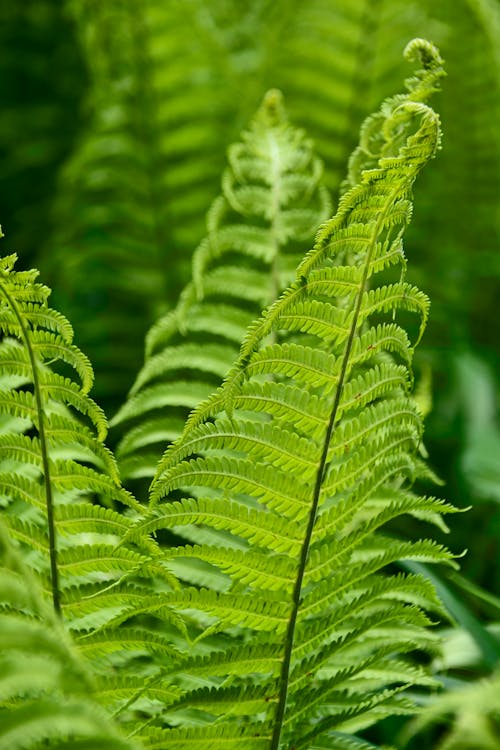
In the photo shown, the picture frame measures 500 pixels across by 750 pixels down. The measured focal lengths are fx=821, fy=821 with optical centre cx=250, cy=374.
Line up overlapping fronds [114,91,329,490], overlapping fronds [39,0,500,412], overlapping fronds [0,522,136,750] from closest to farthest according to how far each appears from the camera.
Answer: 1. overlapping fronds [0,522,136,750]
2. overlapping fronds [114,91,329,490]
3. overlapping fronds [39,0,500,412]

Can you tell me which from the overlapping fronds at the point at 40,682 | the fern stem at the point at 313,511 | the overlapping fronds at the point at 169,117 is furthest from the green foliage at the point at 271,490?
the overlapping fronds at the point at 169,117

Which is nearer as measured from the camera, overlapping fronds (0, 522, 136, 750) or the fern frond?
overlapping fronds (0, 522, 136, 750)

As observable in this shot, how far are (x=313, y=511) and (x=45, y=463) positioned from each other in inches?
7.6

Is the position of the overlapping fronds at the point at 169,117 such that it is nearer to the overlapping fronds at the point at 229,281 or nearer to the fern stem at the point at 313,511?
the overlapping fronds at the point at 229,281

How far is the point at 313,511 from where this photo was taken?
1.93 ft

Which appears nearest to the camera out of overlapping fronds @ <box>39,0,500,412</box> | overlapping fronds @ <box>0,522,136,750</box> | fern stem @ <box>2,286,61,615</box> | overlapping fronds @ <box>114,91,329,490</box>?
overlapping fronds @ <box>0,522,136,750</box>

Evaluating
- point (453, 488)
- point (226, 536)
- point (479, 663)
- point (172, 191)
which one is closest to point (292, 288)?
point (226, 536)

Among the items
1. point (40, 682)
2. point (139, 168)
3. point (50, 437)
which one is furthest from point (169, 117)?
point (40, 682)

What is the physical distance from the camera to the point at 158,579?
771 mm

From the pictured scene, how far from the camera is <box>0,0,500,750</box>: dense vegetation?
1.89ft

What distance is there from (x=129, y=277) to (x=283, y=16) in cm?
65

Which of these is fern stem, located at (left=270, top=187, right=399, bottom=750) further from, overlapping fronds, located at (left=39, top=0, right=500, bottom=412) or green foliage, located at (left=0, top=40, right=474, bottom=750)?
overlapping fronds, located at (left=39, top=0, right=500, bottom=412)

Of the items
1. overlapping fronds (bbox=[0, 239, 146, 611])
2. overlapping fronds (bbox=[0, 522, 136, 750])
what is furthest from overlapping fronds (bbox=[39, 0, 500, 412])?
overlapping fronds (bbox=[0, 522, 136, 750])

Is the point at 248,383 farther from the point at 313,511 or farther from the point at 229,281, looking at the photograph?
the point at 229,281
